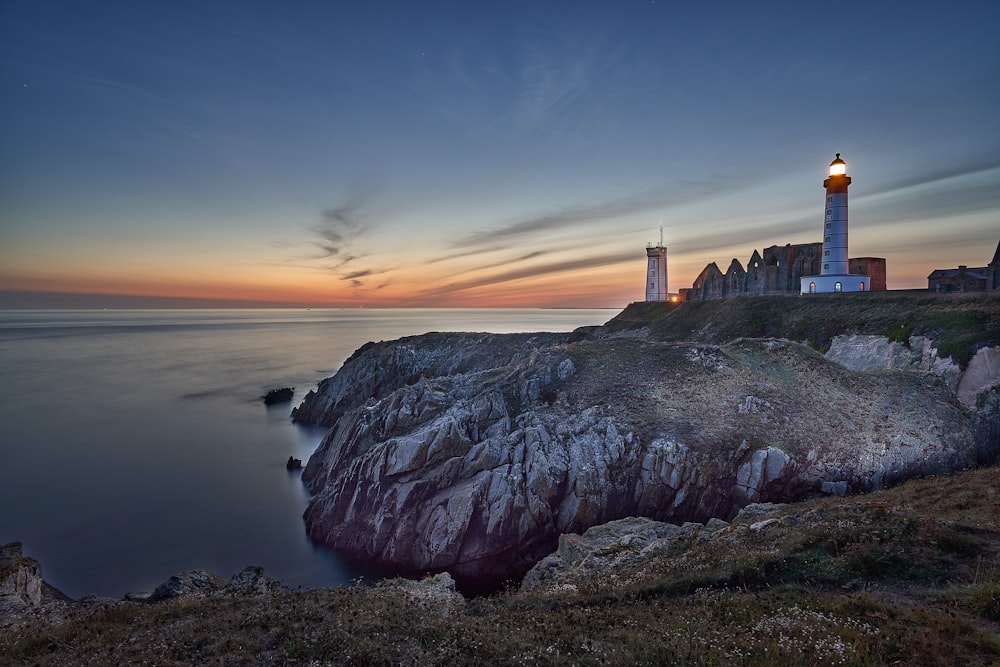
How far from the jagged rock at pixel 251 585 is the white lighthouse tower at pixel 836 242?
69.6 meters

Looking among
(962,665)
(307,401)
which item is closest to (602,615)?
(962,665)

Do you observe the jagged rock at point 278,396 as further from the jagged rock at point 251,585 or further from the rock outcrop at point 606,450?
the jagged rock at point 251,585

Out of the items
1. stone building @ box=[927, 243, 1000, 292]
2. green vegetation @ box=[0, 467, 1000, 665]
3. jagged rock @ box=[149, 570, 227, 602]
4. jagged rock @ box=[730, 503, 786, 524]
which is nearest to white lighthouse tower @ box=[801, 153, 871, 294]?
stone building @ box=[927, 243, 1000, 292]

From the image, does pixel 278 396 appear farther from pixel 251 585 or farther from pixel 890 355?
pixel 890 355

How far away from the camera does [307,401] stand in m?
60.0

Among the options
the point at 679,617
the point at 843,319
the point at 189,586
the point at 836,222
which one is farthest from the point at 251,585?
the point at 836,222

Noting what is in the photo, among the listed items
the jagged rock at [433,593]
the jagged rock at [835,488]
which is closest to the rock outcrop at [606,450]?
the jagged rock at [835,488]

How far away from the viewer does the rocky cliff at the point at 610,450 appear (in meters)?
24.2

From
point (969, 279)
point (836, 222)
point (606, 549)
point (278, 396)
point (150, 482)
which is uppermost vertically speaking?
point (836, 222)

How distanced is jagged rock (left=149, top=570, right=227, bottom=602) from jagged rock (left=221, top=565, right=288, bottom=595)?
0.59 metres

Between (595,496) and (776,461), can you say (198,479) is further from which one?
(776,461)

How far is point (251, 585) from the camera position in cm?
1622

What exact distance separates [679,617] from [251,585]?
51.3 ft

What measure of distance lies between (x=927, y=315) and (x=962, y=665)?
139ft
